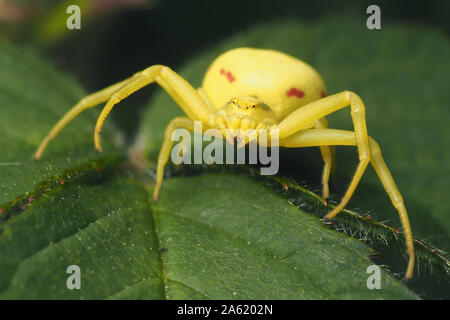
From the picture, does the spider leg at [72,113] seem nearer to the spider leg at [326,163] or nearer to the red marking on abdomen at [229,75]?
the red marking on abdomen at [229,75]

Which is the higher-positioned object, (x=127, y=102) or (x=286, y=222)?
(x=127, y=102)

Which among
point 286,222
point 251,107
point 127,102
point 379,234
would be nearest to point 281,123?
point 251,107

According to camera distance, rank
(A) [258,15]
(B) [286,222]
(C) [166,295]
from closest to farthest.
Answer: (C) [166,295]
(B) [286,222]
(A) [258,15]

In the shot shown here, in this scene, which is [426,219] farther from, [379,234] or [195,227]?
[195,227]

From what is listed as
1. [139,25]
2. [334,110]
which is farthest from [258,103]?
[139,25]

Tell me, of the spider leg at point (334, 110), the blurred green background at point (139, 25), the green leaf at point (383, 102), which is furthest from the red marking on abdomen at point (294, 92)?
the blurred green background at point (139, 25)

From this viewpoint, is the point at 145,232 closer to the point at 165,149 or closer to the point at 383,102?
the point at 165,149
